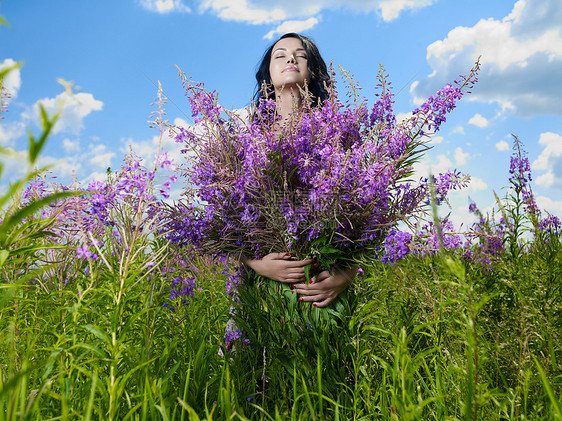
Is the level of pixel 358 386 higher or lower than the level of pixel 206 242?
lower

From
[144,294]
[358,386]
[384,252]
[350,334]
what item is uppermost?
[384,252]

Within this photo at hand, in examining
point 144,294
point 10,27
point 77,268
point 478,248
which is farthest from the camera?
point 478,248

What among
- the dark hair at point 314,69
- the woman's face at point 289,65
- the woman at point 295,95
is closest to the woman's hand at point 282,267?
the woman at point 295,95

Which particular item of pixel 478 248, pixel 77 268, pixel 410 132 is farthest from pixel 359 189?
pixel 478 248

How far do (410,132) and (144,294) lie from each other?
193cm

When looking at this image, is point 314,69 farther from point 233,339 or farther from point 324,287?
point 233,339

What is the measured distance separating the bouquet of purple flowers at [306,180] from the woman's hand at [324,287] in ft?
0.38

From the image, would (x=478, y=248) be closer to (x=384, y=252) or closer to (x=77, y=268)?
(x=384, y=252)

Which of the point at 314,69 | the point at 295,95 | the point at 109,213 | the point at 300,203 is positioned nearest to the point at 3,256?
the point at 109,213

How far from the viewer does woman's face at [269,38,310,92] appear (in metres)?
3.83

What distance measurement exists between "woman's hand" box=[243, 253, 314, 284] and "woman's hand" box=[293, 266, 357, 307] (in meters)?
0.07

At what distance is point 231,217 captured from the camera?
2760 mm

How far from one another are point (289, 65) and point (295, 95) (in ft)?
0.89

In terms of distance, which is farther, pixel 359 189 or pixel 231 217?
pixel 231 217
